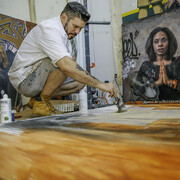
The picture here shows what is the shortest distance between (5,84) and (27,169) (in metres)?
2.43

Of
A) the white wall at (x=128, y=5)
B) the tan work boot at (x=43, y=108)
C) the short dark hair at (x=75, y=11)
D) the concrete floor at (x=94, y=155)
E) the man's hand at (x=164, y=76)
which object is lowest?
the concrete floor at (x=94, y=155)

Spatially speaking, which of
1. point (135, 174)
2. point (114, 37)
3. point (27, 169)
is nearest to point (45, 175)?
point (27, 169)

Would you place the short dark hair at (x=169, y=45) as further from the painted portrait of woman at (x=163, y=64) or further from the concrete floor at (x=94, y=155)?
the concrete floor at (x=94, y=155)

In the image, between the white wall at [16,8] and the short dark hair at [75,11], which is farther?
the white wall at [16,8]

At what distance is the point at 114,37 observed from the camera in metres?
3.16

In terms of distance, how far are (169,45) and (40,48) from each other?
5.68 feet

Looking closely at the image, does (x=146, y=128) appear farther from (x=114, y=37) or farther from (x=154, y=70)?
(x=114, y=37)

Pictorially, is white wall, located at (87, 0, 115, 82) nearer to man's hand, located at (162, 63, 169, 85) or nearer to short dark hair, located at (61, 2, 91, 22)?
man's hand, located at (162, 63, 169, 85)

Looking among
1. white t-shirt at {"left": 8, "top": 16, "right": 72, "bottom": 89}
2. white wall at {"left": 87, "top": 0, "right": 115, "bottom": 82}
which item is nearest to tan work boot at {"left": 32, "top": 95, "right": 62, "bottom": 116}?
white t-shirt at {"left": 8, "top": 16, "right": 72, "bottom": 89}

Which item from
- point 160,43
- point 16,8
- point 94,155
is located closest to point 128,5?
point 160,43

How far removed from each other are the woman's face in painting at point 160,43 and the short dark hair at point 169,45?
4 cm

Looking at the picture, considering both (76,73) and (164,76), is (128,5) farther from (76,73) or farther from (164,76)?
(76,73)

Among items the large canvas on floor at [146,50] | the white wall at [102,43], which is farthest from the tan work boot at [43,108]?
the white wall at [102,43]

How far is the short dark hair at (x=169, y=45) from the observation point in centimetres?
254
